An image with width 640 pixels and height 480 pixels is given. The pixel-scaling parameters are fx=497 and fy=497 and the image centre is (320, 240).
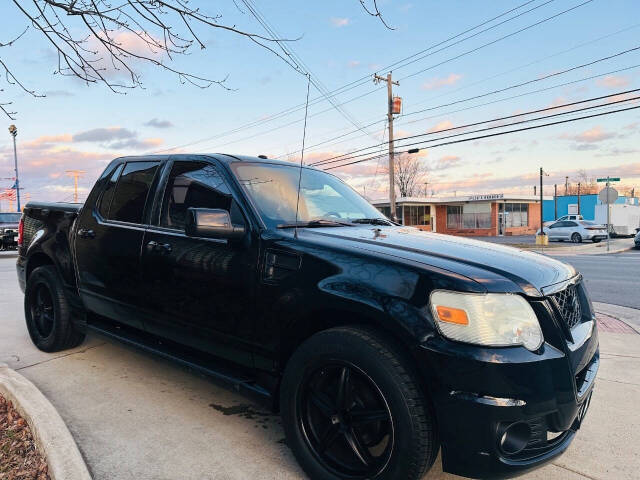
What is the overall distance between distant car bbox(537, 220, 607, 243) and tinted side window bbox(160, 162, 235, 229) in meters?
34.5

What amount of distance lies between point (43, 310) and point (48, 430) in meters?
2.24

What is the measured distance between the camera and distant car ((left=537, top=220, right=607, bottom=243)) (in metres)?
32.9

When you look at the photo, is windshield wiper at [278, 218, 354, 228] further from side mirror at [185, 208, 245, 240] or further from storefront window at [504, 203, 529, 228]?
storefront window at [504, 203, 529, 228]

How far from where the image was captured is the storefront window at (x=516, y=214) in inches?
1849

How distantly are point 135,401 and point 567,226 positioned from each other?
3510 cm

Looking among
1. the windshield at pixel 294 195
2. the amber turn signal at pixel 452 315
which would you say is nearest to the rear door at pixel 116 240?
the windshield at pixel 294 195

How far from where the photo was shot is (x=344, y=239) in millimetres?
2756

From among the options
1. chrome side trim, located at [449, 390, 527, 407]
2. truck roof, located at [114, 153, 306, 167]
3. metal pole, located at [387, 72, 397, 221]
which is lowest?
chrome side trim, located at [449, 390, 527, 407]

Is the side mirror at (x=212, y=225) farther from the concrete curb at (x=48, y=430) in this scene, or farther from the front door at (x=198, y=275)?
the concrete curb at (x=48, y=430)

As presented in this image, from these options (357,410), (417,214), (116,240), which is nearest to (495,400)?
(357,410)

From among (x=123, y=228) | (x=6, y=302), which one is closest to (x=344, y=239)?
(x=123, y=228)

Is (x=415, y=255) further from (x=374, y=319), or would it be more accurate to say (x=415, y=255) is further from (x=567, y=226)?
(x=567, y=226)

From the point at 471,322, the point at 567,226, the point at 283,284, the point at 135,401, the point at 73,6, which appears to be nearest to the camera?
the point at 471,322

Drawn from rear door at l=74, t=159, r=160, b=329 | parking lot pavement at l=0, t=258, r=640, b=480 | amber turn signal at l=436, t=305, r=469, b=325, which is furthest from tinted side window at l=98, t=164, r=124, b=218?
amber turn signal at l=436, t=305, r=469, b=325
